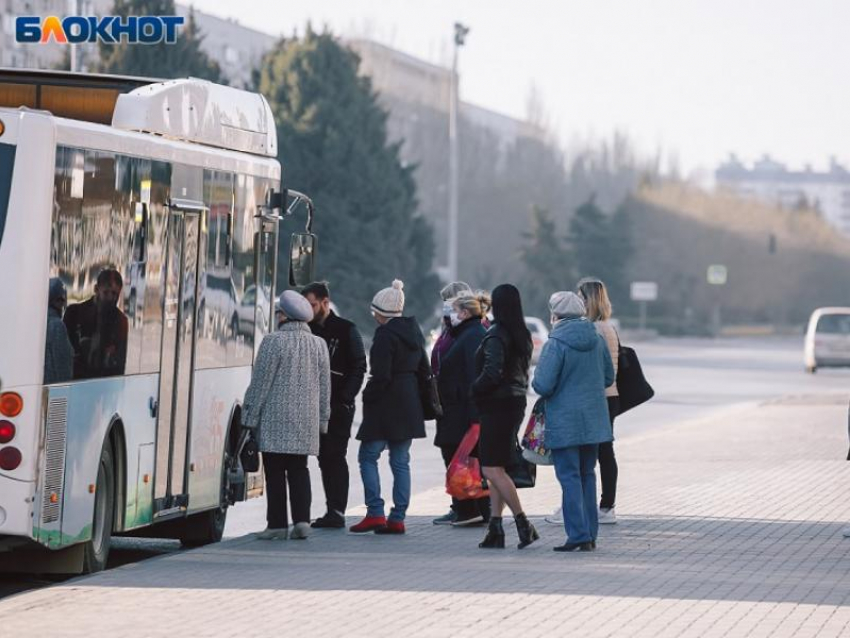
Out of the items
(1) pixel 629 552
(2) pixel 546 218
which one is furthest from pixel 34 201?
(2) pixel 546 218

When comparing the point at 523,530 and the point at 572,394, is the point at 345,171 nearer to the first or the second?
the point at 523,530

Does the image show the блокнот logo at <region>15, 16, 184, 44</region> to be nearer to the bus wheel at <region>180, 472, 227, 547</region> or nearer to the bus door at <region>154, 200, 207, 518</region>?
the bus wheel at <region>180, 472, 227, 547</region>


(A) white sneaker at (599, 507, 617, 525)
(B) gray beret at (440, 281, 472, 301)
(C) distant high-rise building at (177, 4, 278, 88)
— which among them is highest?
(C) distant high-rise building at (177, 4, 278, 88)

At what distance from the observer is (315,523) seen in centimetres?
1450

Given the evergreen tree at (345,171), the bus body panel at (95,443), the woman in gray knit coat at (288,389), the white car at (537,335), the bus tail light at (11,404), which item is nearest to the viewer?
the bus tail light at (11,404)

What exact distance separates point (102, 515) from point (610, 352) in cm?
458

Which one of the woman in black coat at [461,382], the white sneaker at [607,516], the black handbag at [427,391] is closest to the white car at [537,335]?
the white sneaker at [607,516]

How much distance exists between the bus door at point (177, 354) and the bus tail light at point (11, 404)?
2.17 m

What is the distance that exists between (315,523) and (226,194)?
2540mm

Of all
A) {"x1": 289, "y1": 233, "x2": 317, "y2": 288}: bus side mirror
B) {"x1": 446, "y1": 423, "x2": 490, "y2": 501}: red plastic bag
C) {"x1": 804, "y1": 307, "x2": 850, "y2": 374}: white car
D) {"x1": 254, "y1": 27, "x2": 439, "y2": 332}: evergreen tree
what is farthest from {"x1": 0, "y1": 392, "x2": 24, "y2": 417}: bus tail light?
{"x1": 254, "y1": 27, "x2": 439, "y2": 332}: evergreen tree

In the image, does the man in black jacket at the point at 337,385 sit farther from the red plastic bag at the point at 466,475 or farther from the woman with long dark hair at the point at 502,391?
the woman with long dark hair at the point at 502,391

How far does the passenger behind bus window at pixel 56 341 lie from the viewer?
1033 cm

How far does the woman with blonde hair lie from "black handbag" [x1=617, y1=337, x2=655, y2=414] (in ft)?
0.22

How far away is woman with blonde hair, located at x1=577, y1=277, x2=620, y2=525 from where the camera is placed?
46.2 feet
